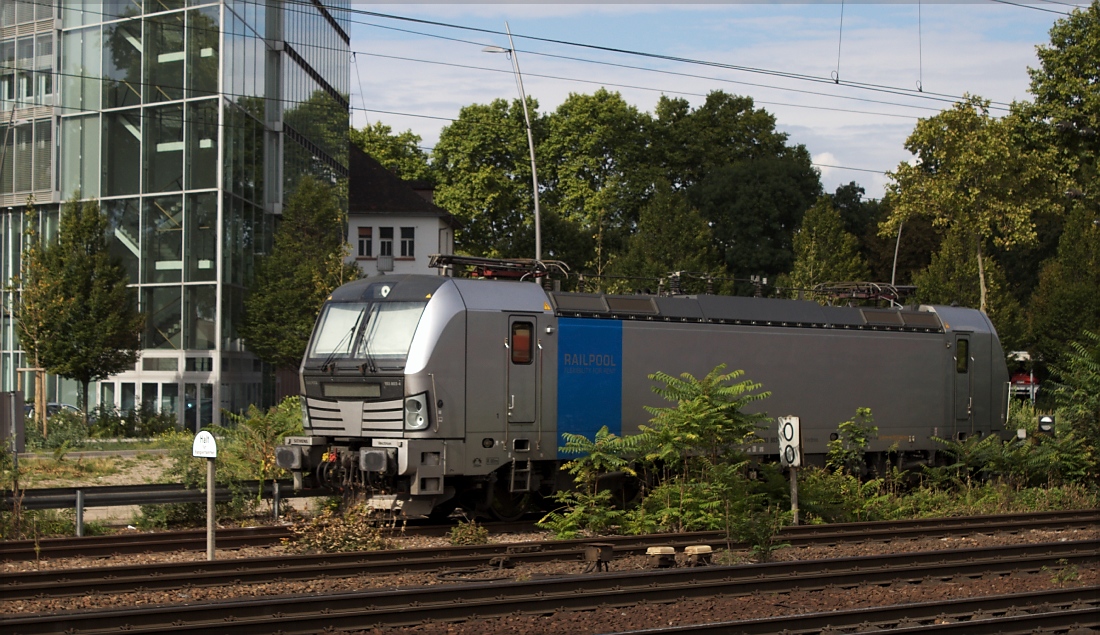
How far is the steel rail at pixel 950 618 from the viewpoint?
9.06 meters

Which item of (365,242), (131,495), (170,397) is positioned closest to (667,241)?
(170,397)

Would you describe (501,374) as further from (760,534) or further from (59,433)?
(59,433)

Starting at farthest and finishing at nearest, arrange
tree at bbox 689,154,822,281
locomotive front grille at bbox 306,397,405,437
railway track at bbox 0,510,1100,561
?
tree at bbox 689,154,822,281, locomotive front grille at bbox 306,397,405,437, railway track at bbox 0,510,1100,561

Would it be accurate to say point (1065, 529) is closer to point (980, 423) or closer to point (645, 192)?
point (980, 423)

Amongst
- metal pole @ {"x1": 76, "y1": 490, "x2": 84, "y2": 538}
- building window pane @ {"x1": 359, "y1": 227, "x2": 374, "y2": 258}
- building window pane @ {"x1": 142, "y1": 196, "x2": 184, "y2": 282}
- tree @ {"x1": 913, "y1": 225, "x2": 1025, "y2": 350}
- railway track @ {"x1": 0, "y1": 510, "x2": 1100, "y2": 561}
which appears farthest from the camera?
building window pane @ {"x1": 359, "y1": 227, "x2": 374, "y2": 258}

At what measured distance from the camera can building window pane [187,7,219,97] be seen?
34.4 meters

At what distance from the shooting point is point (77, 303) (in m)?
29.7

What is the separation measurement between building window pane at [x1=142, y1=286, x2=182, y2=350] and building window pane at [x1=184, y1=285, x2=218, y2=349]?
1.18 ft

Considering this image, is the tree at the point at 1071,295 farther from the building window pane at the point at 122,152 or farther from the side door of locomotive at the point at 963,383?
the building window pane at the point at 122,152

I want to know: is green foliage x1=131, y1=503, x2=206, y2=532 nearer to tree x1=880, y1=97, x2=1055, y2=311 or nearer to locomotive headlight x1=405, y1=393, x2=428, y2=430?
locomotive headlight x1=405, y1=393, x2=428, y2=430

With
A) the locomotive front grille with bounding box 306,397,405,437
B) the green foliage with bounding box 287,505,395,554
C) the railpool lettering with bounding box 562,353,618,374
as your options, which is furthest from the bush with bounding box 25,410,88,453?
the railpool lettering with bounding box 562,353,618,374

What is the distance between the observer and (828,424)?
18969 mm

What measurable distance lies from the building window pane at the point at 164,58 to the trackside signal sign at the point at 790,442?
25.2m

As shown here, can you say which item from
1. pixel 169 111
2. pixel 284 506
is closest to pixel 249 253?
pixel 169 111
